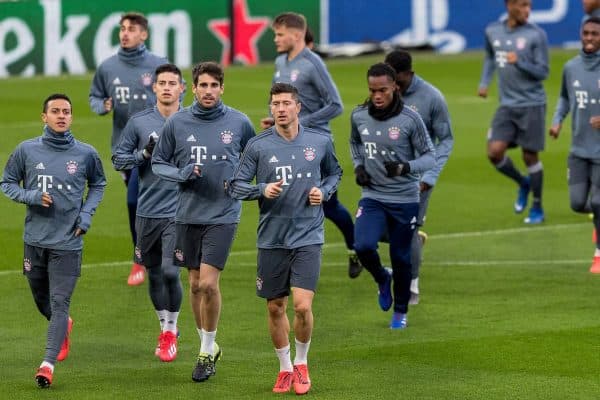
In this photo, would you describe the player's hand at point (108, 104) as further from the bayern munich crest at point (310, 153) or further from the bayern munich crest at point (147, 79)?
the bayern munich crest at point (310, 153)

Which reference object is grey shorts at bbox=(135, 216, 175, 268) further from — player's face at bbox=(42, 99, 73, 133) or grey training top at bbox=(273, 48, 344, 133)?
grey training top at bbox=(273, 48, 344, 133)

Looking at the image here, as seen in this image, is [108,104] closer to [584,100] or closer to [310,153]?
[310,153]

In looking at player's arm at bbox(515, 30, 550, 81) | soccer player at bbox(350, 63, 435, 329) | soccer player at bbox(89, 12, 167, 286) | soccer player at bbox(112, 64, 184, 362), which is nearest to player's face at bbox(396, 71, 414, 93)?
soccer player at bbox(350, 63, 435, 329)

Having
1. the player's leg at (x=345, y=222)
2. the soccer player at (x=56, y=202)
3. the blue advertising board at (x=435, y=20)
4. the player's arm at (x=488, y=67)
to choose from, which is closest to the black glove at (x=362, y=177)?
the player's leg at (x=345, y=222)

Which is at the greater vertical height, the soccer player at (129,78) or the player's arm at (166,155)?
the player's arm at (166,155)

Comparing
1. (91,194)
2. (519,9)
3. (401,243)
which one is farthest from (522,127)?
(91,194)

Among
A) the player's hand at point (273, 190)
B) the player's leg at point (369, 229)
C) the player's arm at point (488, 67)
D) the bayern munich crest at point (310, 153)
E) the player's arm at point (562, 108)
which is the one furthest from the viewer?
the player's arm at point (488, 67)

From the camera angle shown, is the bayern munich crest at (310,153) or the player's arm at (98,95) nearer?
the bayern munich crest at (310,153)

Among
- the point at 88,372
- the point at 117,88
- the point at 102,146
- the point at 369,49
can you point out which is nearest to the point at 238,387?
the point at 88,372

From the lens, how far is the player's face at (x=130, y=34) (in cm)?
1662

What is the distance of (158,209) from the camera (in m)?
13.8

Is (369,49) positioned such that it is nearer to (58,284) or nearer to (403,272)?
(403,272)

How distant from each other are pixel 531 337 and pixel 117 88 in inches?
204

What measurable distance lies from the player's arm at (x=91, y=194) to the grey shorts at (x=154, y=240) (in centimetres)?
85
